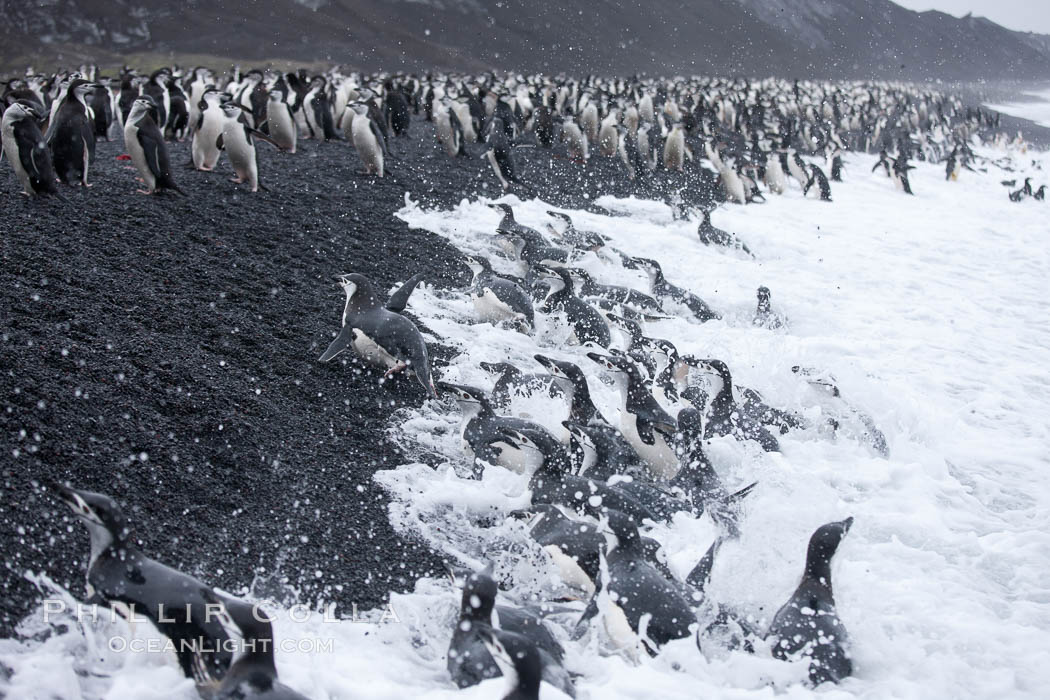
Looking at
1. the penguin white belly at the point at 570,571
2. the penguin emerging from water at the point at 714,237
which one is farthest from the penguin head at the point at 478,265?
the penguin emerging from water at the point at 714,237

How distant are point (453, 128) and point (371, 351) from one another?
8.27 metres

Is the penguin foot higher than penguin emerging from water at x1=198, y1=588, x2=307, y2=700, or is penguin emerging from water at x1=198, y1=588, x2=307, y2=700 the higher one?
penguin emerging from water at x1=198, y1=588, x2=307, y2=700

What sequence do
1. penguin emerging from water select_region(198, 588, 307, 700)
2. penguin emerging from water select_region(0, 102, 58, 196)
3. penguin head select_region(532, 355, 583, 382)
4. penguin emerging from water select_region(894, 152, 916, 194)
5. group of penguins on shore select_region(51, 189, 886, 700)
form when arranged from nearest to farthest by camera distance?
penguin emerging from water select_region(198, 588, 307, 700) → group of penguins on shore select_region(51, 189, 886, 700) → penguin head select_region(532, 355, 583, 382) → penguin emerging from water select_region(0, 102, 58, 196) → penguin emerging from water select_region(894, 152, 916, 194)

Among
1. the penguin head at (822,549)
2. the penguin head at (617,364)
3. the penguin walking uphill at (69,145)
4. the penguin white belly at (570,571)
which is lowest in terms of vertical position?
the penguin white belly at (570,571)

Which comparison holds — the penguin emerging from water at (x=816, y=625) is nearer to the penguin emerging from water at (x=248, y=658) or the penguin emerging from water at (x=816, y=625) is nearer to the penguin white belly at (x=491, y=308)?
the penguin emerging from water at (x=248, y=658)

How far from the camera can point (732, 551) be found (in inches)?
163

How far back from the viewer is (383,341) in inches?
199

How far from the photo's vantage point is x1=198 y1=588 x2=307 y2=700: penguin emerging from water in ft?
7.80

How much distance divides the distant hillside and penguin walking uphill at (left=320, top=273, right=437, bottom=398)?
27316mm

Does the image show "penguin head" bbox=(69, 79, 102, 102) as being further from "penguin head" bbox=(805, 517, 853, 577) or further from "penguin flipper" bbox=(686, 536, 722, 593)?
"penguin head" bbox=(805, 517, 853, 577)

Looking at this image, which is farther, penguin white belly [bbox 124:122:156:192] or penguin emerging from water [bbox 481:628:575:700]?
penguin white belly [bbox 124:122:156:192]

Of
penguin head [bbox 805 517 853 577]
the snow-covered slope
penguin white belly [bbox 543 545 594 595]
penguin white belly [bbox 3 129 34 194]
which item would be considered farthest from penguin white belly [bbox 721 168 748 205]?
penguin white belly [bbox 543 545 594 595]

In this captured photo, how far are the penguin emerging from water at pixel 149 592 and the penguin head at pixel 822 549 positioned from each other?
89.2 inches

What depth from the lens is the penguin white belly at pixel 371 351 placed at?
5.12m
